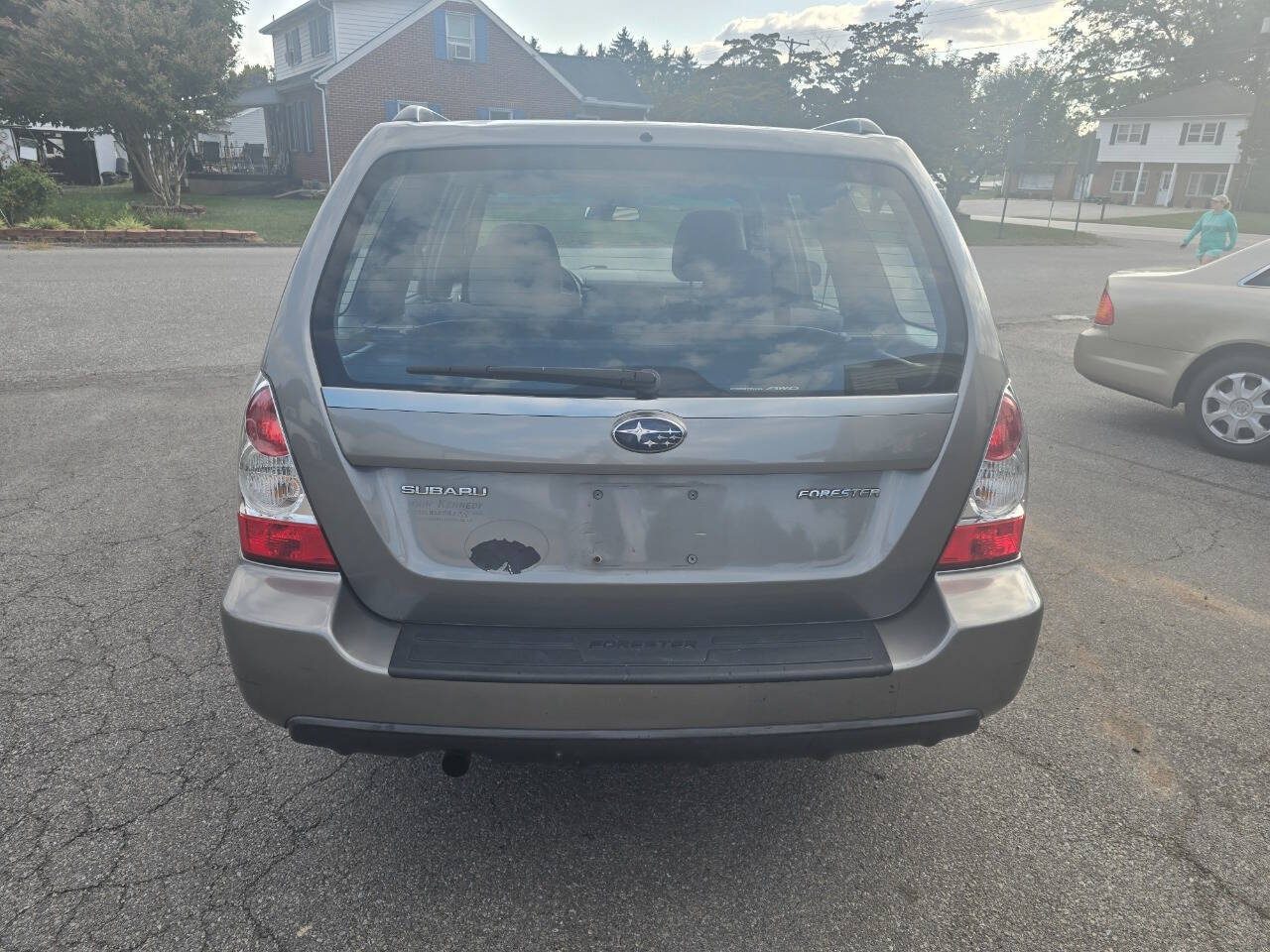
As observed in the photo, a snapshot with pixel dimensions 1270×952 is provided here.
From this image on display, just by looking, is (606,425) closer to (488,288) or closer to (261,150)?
(488,288)

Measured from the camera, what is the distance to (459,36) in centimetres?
3334

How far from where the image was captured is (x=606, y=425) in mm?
2031

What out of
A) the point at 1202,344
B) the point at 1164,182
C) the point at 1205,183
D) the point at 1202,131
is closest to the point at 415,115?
the point at 1202,344

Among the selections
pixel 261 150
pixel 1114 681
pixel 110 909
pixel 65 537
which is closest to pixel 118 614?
pixel 65 537

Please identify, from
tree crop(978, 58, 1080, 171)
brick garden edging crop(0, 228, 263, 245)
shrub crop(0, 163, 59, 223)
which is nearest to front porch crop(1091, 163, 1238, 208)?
tree crop(978, 58, 1080, 171)

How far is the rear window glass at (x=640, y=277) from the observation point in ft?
6.97

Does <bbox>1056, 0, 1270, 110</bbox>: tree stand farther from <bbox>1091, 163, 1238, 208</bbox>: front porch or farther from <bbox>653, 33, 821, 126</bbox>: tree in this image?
<bbox>653, 33, 821, 126</bbox>: tree

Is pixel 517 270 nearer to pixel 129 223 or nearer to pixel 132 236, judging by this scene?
pixel 132 236

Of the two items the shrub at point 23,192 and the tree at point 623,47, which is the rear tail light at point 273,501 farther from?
the tree at point 623,47

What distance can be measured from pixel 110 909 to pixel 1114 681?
326 centimetres

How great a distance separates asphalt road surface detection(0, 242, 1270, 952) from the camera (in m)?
2.23

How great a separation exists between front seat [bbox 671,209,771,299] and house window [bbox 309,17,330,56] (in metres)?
37.8

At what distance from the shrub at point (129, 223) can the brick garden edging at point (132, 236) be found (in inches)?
7.7

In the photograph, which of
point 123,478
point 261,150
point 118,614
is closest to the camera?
point 118,614
